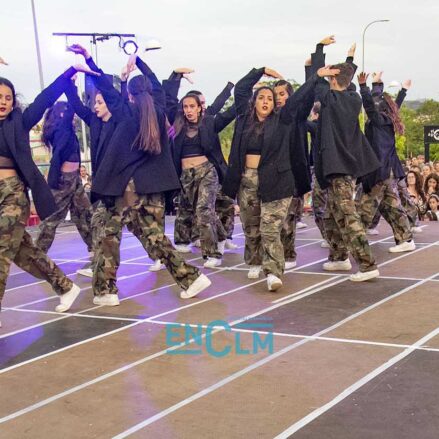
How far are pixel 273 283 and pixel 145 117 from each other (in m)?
1.74

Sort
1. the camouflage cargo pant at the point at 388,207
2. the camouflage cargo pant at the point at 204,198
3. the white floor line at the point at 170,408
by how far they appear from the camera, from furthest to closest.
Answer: the camouflage cargo pant at the point at 388,207 → the camouflage cargo pant at the point at 204,198 → the white floor line at the point at 170,408

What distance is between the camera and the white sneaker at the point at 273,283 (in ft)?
21.2

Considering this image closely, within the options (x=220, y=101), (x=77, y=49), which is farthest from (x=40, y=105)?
(x=220, y=101)

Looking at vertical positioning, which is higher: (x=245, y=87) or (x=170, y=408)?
(x=245, y=87)

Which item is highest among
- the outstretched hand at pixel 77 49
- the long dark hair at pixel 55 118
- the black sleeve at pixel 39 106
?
the outstretched hand at pixel 77 49

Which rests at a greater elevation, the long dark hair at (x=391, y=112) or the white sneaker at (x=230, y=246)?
the long dark hair at (x=391, y=112)

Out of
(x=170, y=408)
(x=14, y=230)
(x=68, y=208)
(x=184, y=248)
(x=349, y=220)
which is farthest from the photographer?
(x=184, y=248)

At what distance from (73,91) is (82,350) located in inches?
105

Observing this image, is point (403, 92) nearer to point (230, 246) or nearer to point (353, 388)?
point (230, 246)

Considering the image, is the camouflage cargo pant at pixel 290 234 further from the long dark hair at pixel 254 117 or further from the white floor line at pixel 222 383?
the white floor line at pixel 222 383

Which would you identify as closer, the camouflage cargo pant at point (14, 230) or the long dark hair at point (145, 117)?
the camouflage cargo pant at point (14, 230)

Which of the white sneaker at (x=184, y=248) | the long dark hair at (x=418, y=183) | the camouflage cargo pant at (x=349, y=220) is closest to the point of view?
the camouflage cargo pant at (x=349, y=220)

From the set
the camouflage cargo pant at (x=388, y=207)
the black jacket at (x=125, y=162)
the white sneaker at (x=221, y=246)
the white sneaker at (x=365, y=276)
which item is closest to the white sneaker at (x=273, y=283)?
the white sneaker at (x=365, y=276)

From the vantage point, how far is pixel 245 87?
23.4 feet
